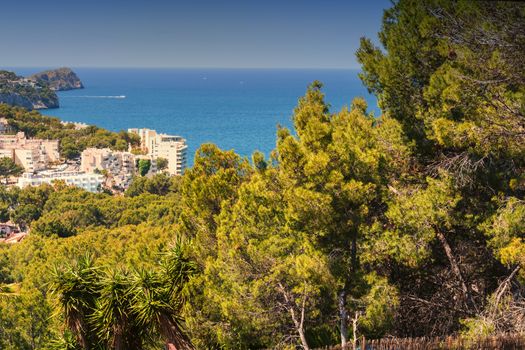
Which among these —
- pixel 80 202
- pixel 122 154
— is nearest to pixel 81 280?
pixel 80 202

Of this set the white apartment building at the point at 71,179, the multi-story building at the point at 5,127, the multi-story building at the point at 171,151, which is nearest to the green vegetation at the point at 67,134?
the multi-story building at the point at 5,127

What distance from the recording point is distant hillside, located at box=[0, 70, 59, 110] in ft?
383

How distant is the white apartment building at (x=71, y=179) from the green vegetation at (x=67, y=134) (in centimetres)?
1110

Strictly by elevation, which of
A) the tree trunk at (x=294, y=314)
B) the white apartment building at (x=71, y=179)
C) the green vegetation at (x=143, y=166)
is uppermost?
the tree trunk at (x=294, y=314)

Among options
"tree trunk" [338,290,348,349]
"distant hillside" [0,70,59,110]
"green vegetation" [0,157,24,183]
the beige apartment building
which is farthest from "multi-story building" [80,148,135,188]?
"distant hillside" [0,70,59,110]

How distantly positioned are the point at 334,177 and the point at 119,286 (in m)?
2.31

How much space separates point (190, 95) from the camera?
15438 centimetres

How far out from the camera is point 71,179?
55594 mm

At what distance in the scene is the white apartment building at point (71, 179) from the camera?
54.9 metres

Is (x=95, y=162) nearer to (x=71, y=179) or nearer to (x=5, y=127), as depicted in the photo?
(x=71, y=179)

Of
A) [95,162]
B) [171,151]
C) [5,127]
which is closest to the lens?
[95,162]

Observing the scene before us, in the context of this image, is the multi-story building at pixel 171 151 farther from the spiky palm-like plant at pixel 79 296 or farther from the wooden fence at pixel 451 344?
the wooden fence at pixel 451 344

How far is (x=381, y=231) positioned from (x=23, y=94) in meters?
127

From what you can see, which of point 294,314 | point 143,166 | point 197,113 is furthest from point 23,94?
point 294,314
